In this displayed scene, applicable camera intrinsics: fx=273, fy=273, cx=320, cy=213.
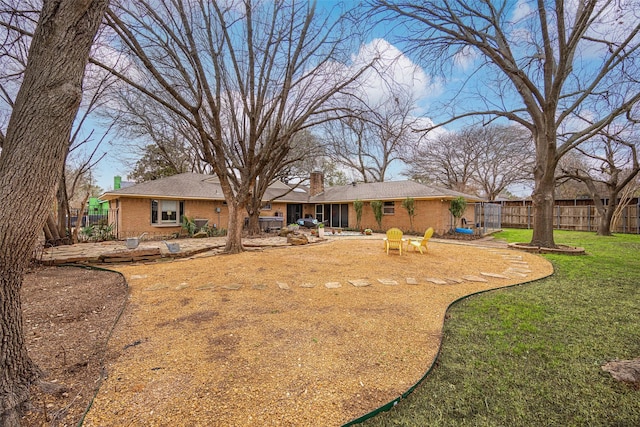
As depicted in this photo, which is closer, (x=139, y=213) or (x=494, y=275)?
(x=494, y=275)

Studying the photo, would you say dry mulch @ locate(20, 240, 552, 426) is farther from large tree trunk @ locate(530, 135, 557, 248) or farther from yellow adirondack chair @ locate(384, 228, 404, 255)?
large tree trunk @ locate(530, 135, 557, 248)

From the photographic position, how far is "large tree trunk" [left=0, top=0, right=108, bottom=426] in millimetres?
1873

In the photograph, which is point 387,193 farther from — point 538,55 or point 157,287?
point 157,287

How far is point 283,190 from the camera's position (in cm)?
2084

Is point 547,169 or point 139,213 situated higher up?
point 547,169

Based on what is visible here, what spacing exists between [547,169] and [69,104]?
1265 centimetres

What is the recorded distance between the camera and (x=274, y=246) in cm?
1030

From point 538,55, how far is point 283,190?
15.9 meters

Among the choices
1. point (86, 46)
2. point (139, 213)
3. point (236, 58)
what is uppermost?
point (236, 58)

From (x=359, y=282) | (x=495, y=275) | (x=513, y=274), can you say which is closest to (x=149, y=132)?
(x=359, y=282)

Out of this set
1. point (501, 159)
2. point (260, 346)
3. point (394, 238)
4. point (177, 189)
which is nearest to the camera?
point (260, 346)

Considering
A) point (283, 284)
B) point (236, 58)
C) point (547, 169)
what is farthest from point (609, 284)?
point (236, 58)

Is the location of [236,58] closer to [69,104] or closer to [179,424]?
[69,104]

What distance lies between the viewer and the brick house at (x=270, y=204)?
1334cm
